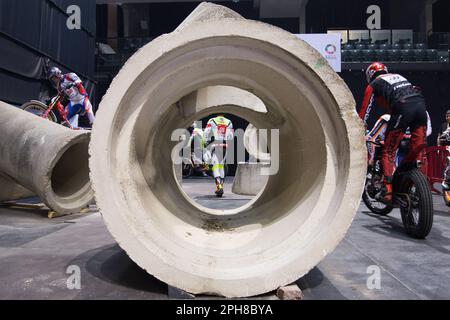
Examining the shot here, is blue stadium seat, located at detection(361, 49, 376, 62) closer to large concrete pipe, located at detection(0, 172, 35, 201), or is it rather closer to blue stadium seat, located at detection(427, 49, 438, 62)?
blue stadium seat, located at detection(427, 49, 438, 62)

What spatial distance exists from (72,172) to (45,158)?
1.20m

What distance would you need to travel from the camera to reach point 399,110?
4.04 m

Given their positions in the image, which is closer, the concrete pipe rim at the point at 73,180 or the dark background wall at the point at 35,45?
the concrete pipe rim at the point at 73,180

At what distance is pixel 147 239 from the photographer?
2145 mm

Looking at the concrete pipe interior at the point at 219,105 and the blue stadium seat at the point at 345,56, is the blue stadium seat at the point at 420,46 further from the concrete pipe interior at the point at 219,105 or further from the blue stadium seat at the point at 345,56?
the concrete pipe interior at the point at 219,105

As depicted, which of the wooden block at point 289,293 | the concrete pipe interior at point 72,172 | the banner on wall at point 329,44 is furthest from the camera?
the banner on wall at point 329,44

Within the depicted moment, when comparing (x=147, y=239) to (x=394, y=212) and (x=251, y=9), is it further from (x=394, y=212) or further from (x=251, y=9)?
(x=251, y=9)

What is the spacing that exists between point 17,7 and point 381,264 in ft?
30.4

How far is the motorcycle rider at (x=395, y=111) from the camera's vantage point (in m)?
4.00

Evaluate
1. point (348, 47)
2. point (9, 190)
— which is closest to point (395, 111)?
point (9, 190)

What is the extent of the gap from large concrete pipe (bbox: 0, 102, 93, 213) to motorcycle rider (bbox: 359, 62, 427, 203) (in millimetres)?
3428

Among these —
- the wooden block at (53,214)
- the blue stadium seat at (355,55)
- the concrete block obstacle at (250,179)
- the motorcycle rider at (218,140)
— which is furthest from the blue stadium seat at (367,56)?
the wooden block at (53,214)

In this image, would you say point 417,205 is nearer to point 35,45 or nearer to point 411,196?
point 411,196

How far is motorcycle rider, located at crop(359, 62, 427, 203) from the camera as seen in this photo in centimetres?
400
